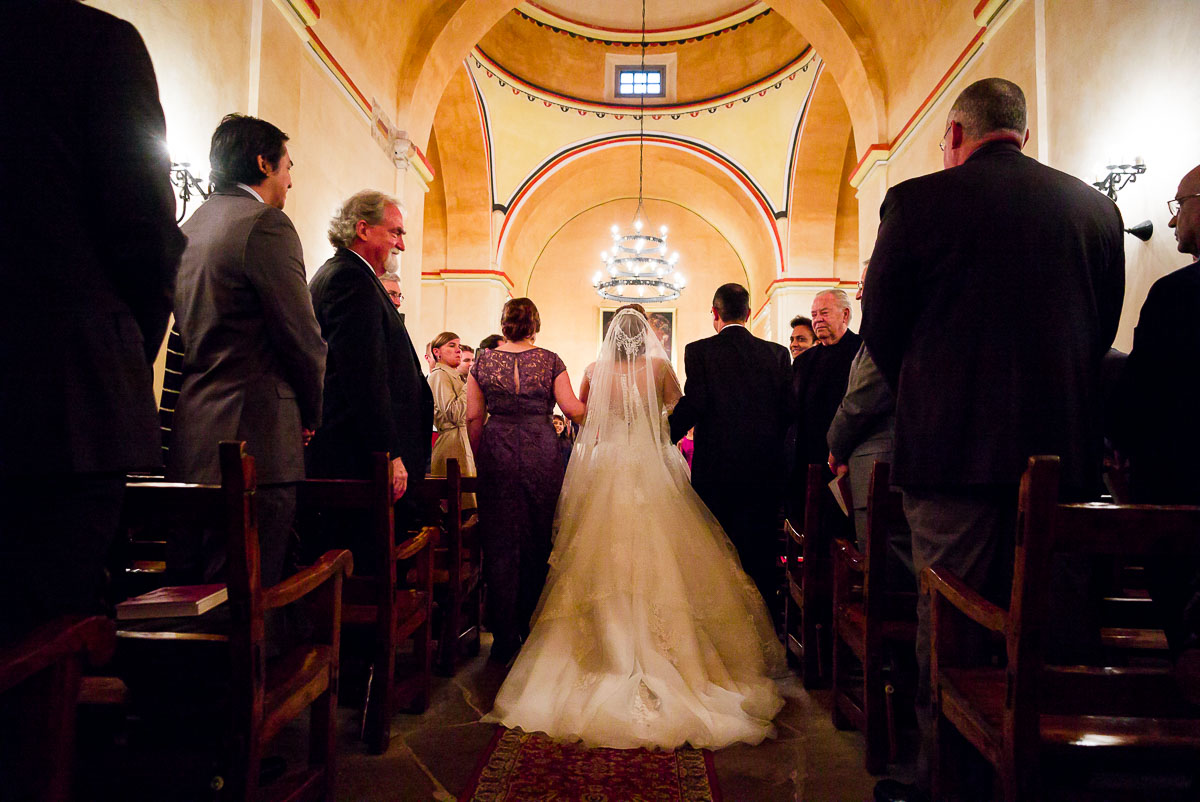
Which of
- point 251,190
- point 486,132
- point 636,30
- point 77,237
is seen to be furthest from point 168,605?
point 636,30

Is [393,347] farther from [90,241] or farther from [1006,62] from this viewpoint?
[1006,62]

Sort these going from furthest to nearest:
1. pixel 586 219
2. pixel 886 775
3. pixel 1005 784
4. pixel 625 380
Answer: pixel 586 219, pixel 625 380, pixel 886 775, pixel 1005 784

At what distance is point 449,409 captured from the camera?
5.23 metres

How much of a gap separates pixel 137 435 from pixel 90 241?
378 mm

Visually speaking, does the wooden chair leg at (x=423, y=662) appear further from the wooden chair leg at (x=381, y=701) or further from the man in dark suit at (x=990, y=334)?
the man in dark suit at (x=990, y=334)

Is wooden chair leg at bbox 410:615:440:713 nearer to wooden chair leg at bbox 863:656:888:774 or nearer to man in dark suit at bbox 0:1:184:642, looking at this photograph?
man in dark suit at bbox 0:1:184:642

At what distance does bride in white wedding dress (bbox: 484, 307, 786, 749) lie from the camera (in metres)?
2.34

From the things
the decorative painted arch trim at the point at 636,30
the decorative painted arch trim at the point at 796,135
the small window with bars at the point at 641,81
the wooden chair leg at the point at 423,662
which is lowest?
the wooden chair leg at the point at 423,662

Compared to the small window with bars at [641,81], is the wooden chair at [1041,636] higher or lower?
lower

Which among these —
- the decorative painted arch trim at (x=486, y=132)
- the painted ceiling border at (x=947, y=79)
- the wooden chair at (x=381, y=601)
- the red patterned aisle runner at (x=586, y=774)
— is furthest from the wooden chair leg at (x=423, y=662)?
the decorative painted arch trim at (x=486, y=132)

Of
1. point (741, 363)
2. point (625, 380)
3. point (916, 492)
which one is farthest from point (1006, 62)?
point (916, 492)

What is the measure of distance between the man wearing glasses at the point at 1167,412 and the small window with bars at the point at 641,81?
10786mm

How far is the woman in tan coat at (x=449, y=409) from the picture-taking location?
5.21m

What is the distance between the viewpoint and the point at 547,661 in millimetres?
2590
